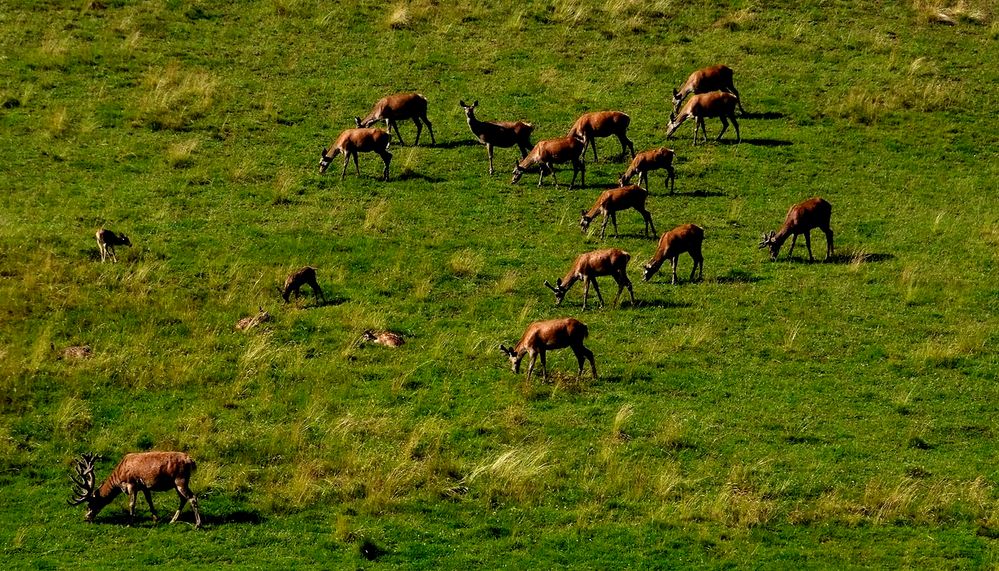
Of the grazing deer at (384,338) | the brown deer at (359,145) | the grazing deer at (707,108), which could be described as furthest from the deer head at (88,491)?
the grazing deer at (707,108)

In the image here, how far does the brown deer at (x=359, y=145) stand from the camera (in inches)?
1337

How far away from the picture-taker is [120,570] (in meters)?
17.8

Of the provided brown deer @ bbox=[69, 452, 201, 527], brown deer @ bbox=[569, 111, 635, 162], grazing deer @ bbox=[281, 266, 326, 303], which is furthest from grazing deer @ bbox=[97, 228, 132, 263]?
brown deer @ bbox=[569, 111, 635, 162]

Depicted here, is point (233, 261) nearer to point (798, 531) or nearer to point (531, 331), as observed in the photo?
point (531, 331)

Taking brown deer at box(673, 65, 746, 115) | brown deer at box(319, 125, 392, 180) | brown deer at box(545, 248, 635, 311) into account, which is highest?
brown deer at box(673, 65, 746, 115)

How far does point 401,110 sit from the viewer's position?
36250 mm

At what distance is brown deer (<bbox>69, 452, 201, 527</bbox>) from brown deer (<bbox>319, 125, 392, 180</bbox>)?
15.7m

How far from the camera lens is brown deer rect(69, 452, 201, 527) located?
19.0 meters

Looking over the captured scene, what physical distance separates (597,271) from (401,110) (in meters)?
11.3

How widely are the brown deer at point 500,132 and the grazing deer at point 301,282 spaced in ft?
29.5

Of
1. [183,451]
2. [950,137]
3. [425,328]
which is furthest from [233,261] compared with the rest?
[950,137]

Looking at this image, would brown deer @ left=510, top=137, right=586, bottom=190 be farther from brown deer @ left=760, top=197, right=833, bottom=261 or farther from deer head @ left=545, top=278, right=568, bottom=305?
deer head @ left=545, top=278, right=568, bottom=305

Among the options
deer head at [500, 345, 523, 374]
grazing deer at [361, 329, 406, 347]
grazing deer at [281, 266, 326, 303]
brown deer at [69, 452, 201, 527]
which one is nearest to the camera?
brown deer at [69, 452, 201, 527]

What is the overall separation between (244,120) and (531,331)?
53.2 feet
